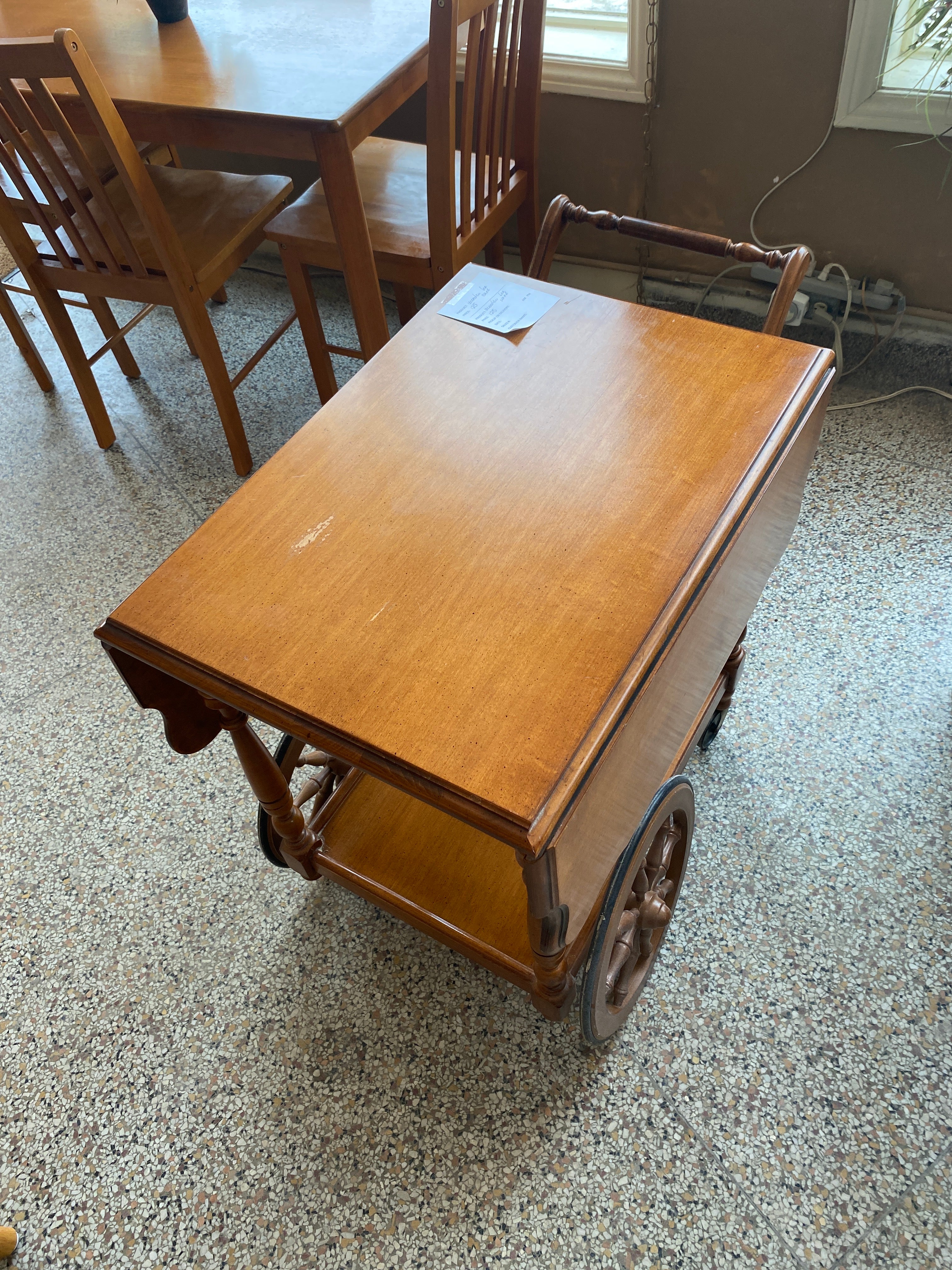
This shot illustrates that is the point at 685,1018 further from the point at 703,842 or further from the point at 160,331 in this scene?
the point at 160,331

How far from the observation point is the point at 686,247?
125 centimetres

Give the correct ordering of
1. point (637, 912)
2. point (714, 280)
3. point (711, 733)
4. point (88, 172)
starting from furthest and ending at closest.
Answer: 1. point (714, 280)
2. point (88, 172)
3. point (711, 733)
4. point (637, 912)

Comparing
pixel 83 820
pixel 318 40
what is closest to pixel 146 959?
pixel 83 820

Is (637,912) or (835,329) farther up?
(637,912)

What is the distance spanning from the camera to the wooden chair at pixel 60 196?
6.49ft

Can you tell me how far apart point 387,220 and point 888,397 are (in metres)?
1.23

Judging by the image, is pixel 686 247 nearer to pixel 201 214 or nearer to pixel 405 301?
pixel 405 301

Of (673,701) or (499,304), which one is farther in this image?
(499,304)

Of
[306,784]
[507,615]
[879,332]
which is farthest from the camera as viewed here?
[879,332]

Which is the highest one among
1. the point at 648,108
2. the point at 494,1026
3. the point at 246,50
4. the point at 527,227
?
the point at 246,50

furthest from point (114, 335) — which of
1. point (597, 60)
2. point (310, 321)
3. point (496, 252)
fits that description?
point (597, 60)

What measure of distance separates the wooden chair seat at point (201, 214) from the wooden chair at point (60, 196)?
0.23ft

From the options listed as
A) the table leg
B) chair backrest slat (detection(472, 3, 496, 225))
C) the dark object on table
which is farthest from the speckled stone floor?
the dark object on table

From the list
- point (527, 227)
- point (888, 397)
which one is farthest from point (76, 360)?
point (888, 397)
